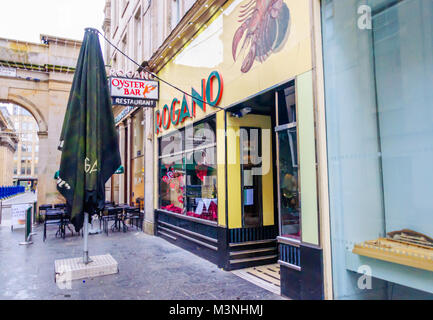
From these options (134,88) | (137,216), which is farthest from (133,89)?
(137,216)

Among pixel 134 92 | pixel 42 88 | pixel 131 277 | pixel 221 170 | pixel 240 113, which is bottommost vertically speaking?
pixel 131 277

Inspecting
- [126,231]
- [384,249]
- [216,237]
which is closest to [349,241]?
[384,249]

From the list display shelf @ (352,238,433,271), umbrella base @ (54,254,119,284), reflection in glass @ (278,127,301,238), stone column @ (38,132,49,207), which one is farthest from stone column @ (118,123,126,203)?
display shelf @ (352,238,433,271)

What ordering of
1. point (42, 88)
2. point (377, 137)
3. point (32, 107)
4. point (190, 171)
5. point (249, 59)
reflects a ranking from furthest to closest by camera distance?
point (42, 88), point (32, 107), point (190, 171), point (249, 59), point (377, 137)

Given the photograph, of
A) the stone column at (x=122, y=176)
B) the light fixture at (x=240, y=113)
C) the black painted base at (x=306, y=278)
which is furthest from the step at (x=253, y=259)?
the stone column at (x=122, y=176)

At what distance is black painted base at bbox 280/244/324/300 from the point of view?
4.16m

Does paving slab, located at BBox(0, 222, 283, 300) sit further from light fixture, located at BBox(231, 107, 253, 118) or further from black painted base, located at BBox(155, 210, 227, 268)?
light fixture, located at BBox(231, 107, 253, 118)

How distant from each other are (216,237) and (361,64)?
4301 mm

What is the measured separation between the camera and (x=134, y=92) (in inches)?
389

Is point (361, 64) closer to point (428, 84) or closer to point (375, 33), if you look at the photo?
point (375, 33)

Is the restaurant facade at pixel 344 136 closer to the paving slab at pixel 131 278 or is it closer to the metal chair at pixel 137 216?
the paving slab at pixel 131 278

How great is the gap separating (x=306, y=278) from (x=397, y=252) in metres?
1.27

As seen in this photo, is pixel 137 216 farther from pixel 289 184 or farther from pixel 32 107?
pixel 32 107
